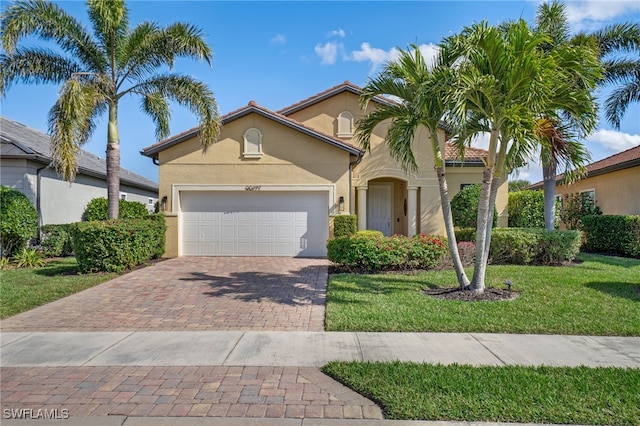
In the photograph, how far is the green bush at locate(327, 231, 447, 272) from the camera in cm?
1041

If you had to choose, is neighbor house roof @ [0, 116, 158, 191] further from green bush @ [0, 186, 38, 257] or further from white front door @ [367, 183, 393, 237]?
white front door @ [367, 183, 393, 237]

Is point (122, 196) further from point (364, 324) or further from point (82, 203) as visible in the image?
point (364, 324)

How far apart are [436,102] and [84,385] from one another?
7304mm

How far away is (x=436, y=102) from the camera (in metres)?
7.67

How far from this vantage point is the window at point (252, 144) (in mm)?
14156

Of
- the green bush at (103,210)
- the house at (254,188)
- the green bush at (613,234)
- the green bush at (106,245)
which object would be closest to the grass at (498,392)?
the green bush at (106,245)

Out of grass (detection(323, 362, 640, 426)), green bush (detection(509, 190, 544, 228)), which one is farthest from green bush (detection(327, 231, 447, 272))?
green bush (detection(509, 190, 544, 228))

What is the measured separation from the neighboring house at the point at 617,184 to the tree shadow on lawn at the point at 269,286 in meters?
13.1

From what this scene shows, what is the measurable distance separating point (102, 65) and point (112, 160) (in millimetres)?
3085

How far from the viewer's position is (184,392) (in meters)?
4.04

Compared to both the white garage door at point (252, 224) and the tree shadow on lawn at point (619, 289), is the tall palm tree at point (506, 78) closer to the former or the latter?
the tree shadow on lawn at point (619, 289)

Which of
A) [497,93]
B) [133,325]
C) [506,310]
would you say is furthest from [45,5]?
[506,310]

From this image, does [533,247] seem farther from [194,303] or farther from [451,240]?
[194,303]

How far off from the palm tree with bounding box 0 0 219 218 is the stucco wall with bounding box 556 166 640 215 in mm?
16502
